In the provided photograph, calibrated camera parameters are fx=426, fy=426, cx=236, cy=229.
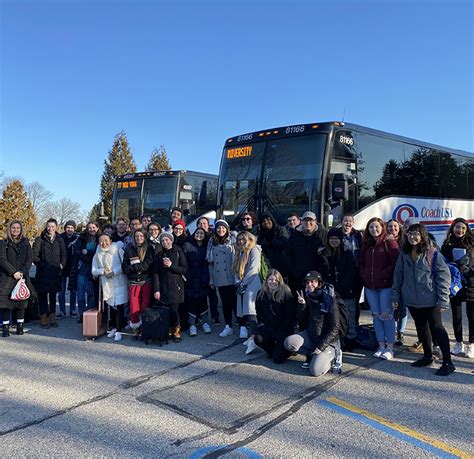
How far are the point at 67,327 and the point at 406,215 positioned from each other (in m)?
7.70

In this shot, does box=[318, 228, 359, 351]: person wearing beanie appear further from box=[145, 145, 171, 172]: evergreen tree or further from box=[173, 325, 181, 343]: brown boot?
box=[145, 145, 171, 172]: evergreen tree

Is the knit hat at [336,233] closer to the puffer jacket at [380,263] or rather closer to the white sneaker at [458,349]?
the puffer jacket at [380,263]

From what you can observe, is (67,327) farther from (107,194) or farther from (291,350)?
(107,194)

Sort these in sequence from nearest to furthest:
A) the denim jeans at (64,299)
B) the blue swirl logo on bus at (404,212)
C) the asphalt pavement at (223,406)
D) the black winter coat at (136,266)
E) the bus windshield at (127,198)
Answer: the asphalt pavement at (223,406) → the black winter coat at (136,266) → the denim jeans at (64,299) → the blue swirl logo on bus at (404,212) → the bus windshield at (127,198)

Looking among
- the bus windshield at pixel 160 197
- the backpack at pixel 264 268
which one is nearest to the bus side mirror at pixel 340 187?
the backpack at pixel 264 268

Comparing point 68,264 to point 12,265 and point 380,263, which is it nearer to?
point 12,265

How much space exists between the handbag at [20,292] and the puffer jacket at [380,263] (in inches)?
220

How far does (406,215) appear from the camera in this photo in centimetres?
994

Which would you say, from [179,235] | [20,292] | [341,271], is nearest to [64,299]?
[20,292]

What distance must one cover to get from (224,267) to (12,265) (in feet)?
12.0

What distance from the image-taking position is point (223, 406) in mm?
4246

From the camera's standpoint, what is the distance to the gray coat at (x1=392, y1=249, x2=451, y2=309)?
505cm

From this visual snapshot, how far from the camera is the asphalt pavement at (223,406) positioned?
136 inches

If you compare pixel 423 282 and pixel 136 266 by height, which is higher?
pixel 136 266
